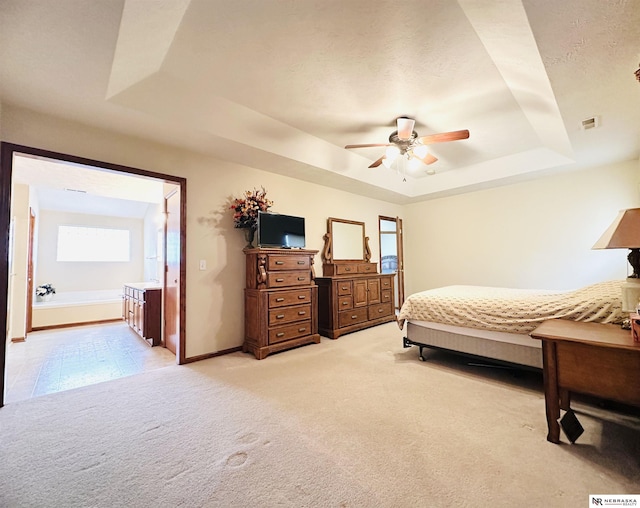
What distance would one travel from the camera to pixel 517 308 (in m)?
2.49

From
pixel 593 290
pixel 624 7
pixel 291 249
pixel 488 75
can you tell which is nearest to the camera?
pixel 624 7

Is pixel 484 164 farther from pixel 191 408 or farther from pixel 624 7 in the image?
pixel 191 408

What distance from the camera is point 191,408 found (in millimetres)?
2152

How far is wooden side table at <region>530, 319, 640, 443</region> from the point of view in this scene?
1.48m

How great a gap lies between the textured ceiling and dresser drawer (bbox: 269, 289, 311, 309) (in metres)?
1.76

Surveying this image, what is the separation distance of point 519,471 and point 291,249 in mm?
2923

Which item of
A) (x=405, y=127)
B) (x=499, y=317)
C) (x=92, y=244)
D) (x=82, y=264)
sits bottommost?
(x=499, y=317)

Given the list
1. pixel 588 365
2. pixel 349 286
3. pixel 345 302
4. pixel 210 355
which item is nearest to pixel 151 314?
pixel 210 355

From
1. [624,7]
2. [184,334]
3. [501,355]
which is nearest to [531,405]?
[501,355]

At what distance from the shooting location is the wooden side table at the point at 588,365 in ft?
4.86

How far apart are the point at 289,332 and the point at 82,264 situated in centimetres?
614

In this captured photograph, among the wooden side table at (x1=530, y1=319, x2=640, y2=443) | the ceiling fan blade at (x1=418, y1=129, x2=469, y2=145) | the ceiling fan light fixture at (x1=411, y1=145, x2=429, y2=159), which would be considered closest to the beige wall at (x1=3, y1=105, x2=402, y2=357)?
the ceiling fan light fixture at (x1=411, y1=145, x2=429, y2=159)

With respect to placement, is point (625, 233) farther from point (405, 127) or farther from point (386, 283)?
point (386, 283)

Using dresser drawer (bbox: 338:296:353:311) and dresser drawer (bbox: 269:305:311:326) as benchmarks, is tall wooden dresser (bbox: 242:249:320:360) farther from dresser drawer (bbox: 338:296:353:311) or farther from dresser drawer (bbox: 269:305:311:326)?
dresser drawer (bbox: 338:296:353:311)
